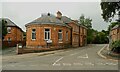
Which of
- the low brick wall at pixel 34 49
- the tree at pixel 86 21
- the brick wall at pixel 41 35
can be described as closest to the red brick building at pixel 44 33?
the brick wall at pixel 41 35

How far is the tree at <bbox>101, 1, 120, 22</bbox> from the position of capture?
1204 inches

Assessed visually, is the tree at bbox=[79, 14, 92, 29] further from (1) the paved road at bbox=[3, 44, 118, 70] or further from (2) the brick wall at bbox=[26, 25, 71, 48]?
(1) the paved road at bbox=[3, 44, 118, 70]

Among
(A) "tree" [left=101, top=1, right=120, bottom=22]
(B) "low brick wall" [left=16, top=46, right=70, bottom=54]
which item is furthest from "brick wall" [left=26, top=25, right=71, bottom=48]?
(A) "tree" [left=101, top=1, right=120, bottom=22]

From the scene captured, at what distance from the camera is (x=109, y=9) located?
31438 millimetres

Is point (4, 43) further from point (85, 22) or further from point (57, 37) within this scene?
point (85, 22)

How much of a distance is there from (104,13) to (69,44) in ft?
78.9

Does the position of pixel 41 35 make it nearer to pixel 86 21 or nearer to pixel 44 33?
pixel 44 33

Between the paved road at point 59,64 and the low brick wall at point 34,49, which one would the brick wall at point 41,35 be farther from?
the paved road at point 59,64

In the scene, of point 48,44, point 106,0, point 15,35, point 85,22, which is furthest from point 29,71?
point 85,22

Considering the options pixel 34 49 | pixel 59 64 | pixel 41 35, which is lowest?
pixel 59 64

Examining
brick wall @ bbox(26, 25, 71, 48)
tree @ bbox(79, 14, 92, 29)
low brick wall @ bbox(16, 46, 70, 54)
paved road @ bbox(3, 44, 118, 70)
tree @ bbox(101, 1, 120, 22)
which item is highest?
tree @ bbox(79, 14, 92, 29)

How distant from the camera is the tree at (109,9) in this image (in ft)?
100

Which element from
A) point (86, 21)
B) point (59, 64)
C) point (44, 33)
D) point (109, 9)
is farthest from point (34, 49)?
point (86, 21)

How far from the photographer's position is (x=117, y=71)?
628 inches
